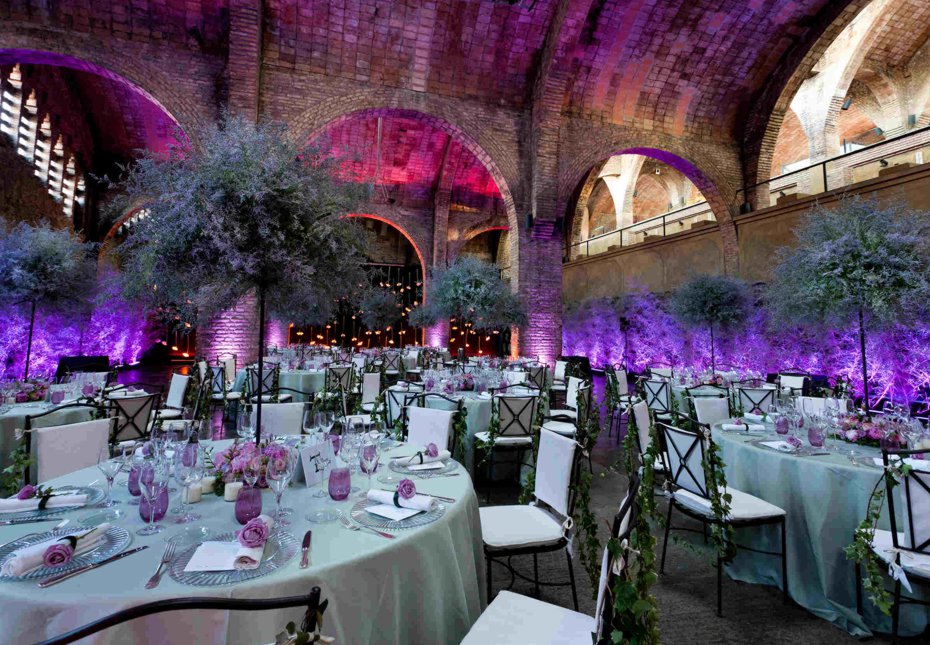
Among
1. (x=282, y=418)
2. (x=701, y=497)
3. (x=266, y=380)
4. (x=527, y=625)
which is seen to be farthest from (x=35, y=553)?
(x=266, y=380)

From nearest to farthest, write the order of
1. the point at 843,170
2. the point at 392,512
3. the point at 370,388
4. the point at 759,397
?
the point at 392,512 < the point at 759,397 < the point at 370,388 < the point at 843,170

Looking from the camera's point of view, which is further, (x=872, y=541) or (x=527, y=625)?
(x=872, y=541)

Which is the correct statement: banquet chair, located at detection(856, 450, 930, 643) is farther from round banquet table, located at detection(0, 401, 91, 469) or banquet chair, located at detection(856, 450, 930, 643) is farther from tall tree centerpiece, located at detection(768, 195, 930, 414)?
round banquet table, located at detection(0, 401, 91, 469)

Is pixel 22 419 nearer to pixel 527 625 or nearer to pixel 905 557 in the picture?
pixel 527 625

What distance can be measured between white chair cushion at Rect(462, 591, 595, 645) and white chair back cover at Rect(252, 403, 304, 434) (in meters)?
2.15

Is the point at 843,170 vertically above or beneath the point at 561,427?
above

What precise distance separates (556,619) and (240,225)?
239cm

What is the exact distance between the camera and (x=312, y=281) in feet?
9.62

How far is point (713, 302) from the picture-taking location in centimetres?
959

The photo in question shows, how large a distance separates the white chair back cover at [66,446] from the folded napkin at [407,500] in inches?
80.9

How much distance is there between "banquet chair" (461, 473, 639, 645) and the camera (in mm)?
1360

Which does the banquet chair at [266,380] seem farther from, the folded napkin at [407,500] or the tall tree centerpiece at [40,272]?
the folded napkin at [407,500]

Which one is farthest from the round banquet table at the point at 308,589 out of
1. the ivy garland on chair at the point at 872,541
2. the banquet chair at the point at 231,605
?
the ivy garland on chair at the point at 872,541

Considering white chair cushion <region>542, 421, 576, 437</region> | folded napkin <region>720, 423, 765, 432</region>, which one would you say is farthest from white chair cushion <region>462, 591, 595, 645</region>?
white chair cushion <region>542, 421, 576, 437</region>
